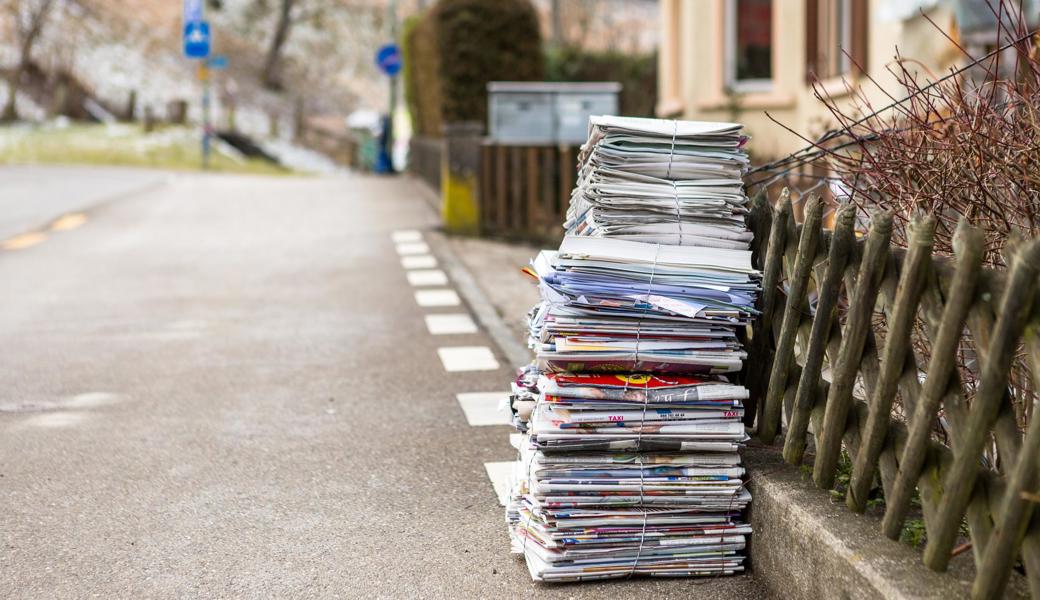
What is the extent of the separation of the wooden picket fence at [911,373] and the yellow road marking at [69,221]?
12.6m

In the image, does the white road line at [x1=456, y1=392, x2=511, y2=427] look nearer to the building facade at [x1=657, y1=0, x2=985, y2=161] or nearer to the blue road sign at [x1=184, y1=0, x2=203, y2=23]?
the building facade at [x1=657, y1=0, x2=985, y2=161]

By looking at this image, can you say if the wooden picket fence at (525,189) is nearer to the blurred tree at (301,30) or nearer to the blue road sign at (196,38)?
the blue road sign at (196,38)

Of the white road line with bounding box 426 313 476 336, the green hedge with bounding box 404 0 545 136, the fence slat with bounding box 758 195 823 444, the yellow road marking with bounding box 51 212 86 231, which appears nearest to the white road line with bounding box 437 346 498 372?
the white road line with bounding box 426 313 476 336

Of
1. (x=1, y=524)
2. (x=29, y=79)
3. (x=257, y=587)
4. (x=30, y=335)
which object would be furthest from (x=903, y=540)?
(x=29, y=79)

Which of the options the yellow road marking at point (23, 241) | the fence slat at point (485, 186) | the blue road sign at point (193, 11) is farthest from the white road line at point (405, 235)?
the blue road sign at point (193, 11)

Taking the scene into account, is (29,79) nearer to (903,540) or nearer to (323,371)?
(323,371)

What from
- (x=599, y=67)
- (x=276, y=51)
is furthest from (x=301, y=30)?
(x=599, y=67)

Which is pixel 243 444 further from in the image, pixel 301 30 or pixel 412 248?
pixel 301 30

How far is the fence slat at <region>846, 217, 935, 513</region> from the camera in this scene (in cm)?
310

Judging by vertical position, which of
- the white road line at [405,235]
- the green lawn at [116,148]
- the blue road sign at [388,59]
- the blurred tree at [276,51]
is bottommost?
the white road line at [405,235]

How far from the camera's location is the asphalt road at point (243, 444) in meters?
4.15

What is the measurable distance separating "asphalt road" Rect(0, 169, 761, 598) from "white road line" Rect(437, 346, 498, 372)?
0.09 meters

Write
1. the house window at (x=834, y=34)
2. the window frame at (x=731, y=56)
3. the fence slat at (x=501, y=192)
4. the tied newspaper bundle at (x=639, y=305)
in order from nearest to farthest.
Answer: the tied newspaper bundle at (x=639, y=305), the house window at (x=834, y=34), the fence slat at (x=501, y=192), the window frame at (x=731, y=56)

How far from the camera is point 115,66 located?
46.0 metres
